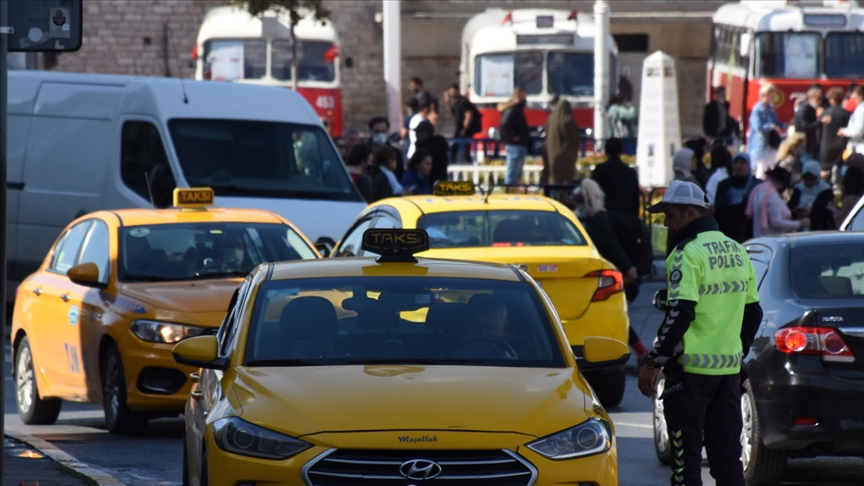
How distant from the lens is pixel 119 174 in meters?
17.2

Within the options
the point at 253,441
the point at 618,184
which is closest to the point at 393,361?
the point at 253,441

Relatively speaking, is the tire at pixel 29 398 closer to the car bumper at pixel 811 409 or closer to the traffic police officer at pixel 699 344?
the car bumper at pixel 811 409

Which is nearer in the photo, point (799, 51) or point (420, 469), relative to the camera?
point (420, 469)

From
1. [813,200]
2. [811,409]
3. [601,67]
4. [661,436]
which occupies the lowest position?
[661,436]

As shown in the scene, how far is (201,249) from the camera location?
39.8 ft

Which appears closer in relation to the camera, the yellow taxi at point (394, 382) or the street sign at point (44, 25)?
the yellow taxi at point (394, 382)

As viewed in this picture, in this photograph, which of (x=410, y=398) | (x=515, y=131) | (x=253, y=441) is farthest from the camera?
(x=515, y=131)

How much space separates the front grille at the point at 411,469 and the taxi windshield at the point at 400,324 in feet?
2.83

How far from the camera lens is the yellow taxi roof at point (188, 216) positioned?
40.2 ft

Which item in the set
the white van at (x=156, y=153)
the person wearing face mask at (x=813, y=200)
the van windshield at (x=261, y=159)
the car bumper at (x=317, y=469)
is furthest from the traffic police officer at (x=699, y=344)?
the van windshield at (x=261, y=159)

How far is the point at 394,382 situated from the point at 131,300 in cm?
497

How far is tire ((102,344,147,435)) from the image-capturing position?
11203 millimetres

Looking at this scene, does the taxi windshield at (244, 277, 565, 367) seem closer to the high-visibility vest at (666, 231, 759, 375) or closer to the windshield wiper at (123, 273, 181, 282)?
the high-visibility vest at (666, 231, 759, 375)

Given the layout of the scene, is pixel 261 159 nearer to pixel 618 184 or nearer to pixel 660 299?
pixel 618 184
